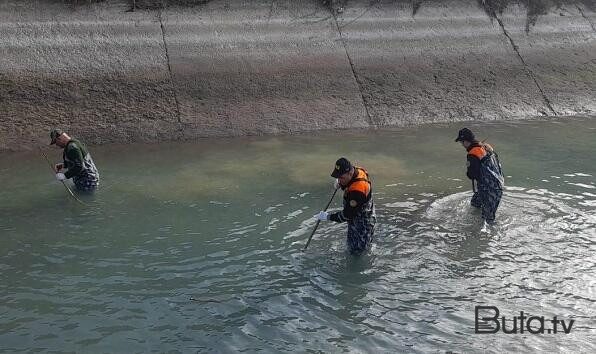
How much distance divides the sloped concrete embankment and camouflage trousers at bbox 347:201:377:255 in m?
6.82

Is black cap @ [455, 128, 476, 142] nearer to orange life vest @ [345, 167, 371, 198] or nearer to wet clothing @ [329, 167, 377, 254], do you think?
wet clothing @ [329, 167, 377, 254]

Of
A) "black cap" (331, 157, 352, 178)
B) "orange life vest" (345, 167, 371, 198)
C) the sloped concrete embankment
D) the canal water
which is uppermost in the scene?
the sloped concrete embankment

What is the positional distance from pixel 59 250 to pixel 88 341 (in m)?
2.58

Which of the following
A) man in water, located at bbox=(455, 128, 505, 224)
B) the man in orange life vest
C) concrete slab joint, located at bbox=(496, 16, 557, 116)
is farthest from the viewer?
concrete slab joint, located at bbox=(496, 16, 557, 116)

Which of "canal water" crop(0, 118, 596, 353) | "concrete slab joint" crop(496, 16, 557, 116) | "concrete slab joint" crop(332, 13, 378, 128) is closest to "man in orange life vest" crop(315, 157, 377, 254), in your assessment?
"canal water" crop(0, 118, 596, 353)

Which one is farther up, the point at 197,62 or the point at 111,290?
the point at 197,62

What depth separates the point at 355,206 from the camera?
7.95m

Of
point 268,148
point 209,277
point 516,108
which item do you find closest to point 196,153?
point 268,148

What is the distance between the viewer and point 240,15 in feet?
55.6

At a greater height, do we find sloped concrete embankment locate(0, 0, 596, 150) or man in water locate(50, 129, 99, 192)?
sloped concrete embankment locate(0, 0, 596, 150)

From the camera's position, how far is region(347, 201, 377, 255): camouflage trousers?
27.5 ft

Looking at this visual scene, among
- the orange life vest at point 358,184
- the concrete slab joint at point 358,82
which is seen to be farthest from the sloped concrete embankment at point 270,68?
the orange life vest at point 358,184

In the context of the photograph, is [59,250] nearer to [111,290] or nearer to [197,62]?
[111,290]

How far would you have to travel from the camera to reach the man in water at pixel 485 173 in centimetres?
935
